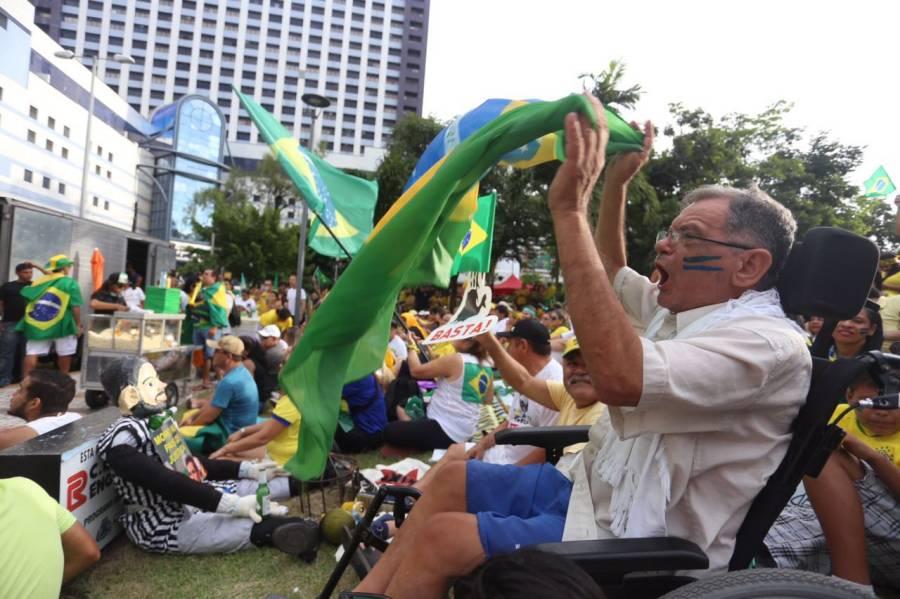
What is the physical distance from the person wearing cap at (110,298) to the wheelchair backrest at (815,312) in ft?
26.6

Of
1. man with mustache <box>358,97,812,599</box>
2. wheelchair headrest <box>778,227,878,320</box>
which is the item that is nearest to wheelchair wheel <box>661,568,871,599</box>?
man with mustache <box>358,97,812,599</box>

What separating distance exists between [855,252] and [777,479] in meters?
0.64

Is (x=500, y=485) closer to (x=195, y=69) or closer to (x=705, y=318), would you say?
(x=705, y=318)

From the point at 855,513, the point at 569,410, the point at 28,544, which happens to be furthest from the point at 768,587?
the point at 28,544

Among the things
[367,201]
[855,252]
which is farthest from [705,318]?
[367,201]

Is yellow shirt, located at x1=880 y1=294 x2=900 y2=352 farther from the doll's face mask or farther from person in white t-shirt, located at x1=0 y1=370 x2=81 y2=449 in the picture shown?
person in white t-shirt, located at x1=0 y1=370 x2=81 y2=449

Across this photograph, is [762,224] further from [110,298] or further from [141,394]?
[110,298]

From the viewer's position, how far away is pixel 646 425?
148cm

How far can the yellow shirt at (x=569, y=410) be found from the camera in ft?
10.3

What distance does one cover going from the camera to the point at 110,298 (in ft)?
26.8

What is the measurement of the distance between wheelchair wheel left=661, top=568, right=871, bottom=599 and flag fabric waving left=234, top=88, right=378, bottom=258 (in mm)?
3376

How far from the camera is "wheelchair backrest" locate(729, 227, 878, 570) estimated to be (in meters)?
1.54

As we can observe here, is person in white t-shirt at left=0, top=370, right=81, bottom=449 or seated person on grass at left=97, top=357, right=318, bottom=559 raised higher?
person in white t-shirt at left=0, top=370, right=81, bottom=449

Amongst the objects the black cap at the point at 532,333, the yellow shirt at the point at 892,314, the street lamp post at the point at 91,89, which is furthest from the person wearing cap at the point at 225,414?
the street lamp post at the point at 91,89
